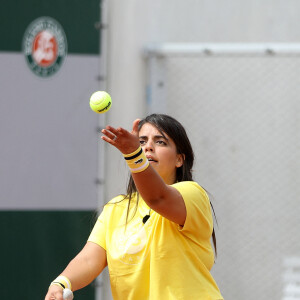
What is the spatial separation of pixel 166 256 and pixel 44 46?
3198mm

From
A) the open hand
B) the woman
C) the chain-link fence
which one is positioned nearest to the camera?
the open hand

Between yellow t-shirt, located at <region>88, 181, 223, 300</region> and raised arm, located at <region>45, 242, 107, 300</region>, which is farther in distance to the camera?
raised arm, located at <region>45, 242, 107, 300</region>

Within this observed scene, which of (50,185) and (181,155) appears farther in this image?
(50,185)

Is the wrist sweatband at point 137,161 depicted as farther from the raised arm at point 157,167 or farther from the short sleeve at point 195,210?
the short sleeve at point 195,210

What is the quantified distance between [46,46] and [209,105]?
56.7 inches

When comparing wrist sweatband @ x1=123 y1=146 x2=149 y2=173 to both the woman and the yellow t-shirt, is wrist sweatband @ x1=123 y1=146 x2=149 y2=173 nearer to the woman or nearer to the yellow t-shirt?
the woman

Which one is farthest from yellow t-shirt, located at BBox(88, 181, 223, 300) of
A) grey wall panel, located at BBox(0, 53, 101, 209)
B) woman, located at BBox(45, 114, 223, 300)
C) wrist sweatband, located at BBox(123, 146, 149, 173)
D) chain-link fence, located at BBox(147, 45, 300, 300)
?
chain-link fence, located at BBox(147, 45, 300, 300)

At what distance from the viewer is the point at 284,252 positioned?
5918 millimetres

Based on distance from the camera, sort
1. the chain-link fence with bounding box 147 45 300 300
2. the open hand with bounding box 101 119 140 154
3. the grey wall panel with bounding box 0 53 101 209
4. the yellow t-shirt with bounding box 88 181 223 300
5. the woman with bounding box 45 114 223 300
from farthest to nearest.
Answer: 1. the chain-link fence with bounding box 147 45 300 300
2. the grey wall panel with bounding box 0 53 101 209
3. the yellow t-shirt with bounding box 88 181 223 300
4. the woman with bounding box 45 114 223 300
5. the open hand with bounding box 101 119 140 154

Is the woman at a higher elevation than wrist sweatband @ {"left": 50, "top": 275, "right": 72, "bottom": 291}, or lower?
higher

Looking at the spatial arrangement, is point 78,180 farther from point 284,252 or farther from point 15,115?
point 284,252

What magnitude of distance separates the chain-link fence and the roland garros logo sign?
0.75 meters

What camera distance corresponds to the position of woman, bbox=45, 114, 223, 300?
9.37 feet

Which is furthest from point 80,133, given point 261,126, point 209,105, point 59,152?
point 261,126
